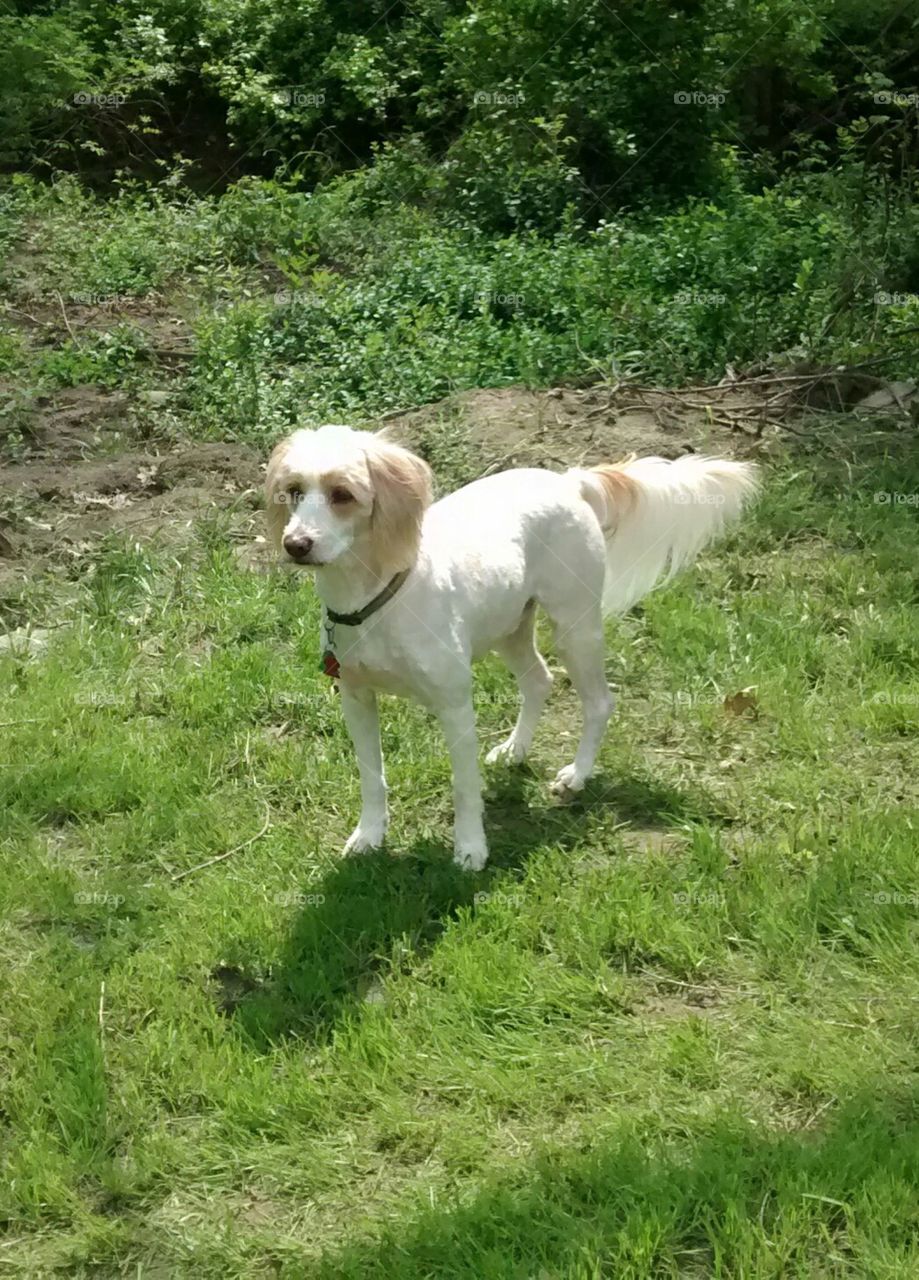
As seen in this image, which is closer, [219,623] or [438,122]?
[219,623]

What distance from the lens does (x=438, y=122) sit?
42.2 ft

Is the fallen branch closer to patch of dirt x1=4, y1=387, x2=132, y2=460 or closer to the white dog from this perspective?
the white dog

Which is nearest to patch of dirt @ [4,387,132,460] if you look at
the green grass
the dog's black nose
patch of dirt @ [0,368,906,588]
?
patch of dirt @ [0,368,906,588]

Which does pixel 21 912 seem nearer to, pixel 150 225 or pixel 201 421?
pixel 201 421

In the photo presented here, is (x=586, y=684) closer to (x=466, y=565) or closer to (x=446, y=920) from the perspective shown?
(x=466, y=565)

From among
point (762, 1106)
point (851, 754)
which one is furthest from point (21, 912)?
point (851, 754)

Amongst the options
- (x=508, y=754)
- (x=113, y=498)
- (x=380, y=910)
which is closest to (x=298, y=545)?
(x=380, y=910)

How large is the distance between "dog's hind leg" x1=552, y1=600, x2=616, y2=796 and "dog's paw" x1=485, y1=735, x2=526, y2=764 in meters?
0.20

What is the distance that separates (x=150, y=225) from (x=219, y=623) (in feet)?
19.4

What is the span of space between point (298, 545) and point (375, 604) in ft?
1.33

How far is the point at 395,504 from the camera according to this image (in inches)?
159

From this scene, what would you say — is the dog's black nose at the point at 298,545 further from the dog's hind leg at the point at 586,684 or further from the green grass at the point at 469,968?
the dog's hind leg at the point at 586,684

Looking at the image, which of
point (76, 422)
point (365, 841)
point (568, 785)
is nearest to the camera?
point (365, 841)

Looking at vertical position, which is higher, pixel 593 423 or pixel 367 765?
pixel 593 423
